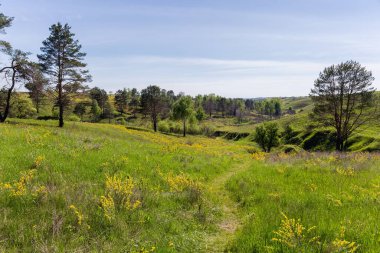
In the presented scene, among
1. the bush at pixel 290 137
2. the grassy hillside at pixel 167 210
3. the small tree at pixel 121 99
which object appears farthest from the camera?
the small tree at pixel 121 99

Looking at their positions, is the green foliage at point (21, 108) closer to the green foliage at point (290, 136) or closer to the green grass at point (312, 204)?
the green grass at point (312, 204)

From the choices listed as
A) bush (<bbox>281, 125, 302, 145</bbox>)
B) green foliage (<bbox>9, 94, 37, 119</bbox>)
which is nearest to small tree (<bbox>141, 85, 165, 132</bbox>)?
green foliage (<bbox>9, 94, 37, 119</bbox>)

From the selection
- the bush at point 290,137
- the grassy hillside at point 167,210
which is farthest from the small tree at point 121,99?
the grassy hillside at point 167,210

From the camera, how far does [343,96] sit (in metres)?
29.8

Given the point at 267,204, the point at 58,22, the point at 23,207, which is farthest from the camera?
the point at 58,22

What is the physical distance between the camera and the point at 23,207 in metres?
6.24

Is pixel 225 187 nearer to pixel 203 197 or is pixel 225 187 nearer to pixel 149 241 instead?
pixel 203 197

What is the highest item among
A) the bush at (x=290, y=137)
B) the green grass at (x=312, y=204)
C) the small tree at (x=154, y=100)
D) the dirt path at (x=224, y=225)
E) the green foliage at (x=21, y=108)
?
the small tree at (x=154, y=100)

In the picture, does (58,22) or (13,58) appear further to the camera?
(58,22)

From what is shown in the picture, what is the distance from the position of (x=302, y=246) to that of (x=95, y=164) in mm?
8628

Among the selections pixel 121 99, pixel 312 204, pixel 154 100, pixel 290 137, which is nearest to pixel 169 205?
pixel 312 204

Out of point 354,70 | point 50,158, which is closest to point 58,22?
point 50,158

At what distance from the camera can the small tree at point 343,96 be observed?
28.7 meters

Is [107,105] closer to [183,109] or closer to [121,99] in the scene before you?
[121,99]
